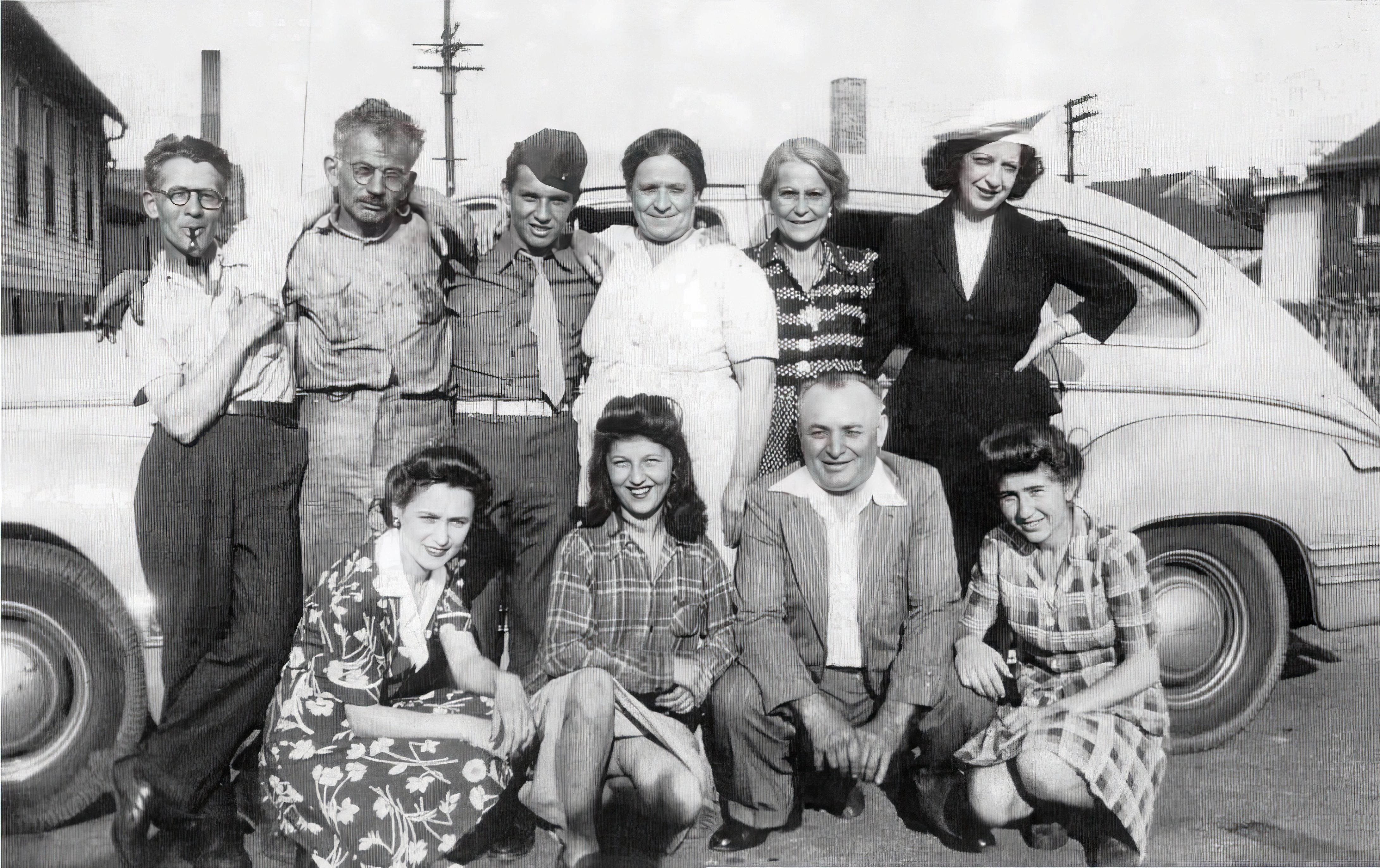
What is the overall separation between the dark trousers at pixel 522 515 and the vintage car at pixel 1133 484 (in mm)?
635

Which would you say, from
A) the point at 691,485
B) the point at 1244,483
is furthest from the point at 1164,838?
the point at 691,485

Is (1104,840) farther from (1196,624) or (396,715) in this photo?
(396,715)

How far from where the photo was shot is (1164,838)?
3.31 meters

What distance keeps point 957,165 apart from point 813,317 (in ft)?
2.09

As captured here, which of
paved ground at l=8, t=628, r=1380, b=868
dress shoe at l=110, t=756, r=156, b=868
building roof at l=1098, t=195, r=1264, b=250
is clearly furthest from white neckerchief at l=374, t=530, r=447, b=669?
building roof at l=1098, t=195, r=1264, b=250

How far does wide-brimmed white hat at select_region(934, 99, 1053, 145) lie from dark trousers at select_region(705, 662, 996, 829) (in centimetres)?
155

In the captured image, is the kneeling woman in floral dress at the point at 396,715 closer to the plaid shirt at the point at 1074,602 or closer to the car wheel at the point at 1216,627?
the plaid shirt at the point at 1074,602

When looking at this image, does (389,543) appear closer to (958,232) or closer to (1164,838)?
(958,232)

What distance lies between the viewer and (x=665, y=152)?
3.24 metres

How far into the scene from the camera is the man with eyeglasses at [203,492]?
323 centimetres

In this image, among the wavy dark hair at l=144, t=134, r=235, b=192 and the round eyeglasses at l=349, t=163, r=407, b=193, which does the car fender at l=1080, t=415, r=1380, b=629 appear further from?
the wavy dark hair at l=144, t=134, r=235, b=192

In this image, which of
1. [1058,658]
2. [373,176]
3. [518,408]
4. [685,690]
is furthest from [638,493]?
[1058,658]

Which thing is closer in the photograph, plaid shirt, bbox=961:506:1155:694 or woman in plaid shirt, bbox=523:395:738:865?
woman in plaid shirt, bbox=523:395:738:865

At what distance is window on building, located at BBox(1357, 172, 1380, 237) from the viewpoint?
3.48m
